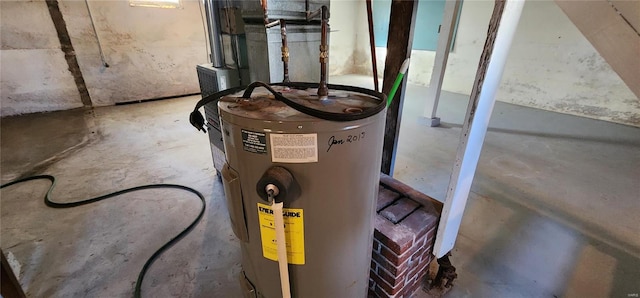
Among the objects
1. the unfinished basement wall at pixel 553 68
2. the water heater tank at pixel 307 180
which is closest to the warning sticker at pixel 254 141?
the water heater tank at pixel 307 180

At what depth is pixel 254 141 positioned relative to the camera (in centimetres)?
67

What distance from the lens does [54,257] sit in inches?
62.6

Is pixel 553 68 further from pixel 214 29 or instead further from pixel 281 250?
pixel 281 250

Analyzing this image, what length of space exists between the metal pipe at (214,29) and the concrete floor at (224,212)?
40.6 inches

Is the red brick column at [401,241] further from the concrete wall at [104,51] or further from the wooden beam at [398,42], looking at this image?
the concrete wall at [104,51]

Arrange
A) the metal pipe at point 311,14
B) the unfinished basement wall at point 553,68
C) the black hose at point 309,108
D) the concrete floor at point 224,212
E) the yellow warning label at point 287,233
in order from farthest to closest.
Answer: the unfinished basement wall at point 553,68
the metal pipe at point 311,14
the concrete floor at point 224,212
the yellow warning label at point 287,233
the black hose at point 309,108

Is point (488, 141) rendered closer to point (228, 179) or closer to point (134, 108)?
point (228, 179)

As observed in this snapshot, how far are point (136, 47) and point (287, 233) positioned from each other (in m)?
5.04

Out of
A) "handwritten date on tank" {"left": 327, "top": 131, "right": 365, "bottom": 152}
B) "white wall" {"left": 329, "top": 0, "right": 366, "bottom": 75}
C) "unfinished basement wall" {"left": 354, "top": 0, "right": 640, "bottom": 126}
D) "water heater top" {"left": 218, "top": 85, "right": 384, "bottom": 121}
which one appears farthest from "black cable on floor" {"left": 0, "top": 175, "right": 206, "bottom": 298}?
"white wall" {"left": 329, "top": 0, "right": 366, "bottom": 75}

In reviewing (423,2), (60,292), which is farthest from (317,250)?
(423,2)

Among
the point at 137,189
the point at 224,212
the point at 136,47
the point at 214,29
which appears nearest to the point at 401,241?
the point at 224,212

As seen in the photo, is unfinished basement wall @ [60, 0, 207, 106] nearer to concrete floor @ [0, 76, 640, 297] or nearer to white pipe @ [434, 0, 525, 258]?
concrete floor @ [0, 76, 640, 297]

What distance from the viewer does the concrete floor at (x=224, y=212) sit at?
1.45 meters

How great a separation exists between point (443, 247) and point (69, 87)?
17.7 feet
